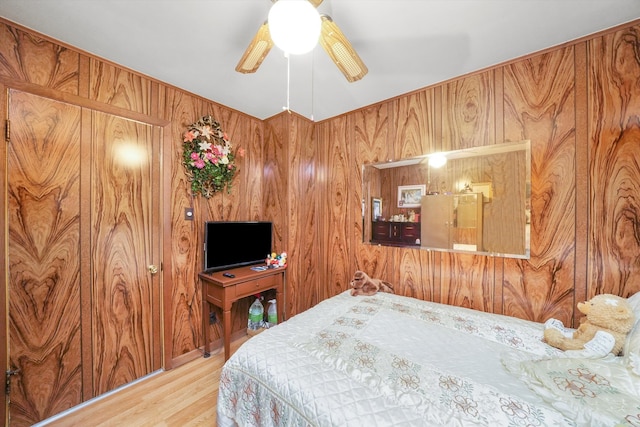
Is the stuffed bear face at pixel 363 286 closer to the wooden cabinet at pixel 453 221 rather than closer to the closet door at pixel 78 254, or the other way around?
the wooden cabinet at pixel 453 221

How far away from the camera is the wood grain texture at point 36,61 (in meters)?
1.38

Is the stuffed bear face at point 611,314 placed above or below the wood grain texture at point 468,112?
below

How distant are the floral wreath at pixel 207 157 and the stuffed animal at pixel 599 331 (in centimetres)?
267

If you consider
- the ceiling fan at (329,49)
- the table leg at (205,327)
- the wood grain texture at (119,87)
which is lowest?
the table leg at (205,327)

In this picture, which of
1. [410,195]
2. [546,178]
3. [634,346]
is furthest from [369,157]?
[634,346]

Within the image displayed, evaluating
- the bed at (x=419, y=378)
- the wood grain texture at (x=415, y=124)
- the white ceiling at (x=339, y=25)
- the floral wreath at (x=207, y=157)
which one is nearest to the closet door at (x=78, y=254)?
the floral wreath at (x=207, y=157)

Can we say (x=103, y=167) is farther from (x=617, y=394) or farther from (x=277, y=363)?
(x=617, y=394)

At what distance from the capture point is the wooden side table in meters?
2.04

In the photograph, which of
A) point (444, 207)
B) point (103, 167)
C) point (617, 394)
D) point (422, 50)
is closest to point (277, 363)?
point (617, 394)

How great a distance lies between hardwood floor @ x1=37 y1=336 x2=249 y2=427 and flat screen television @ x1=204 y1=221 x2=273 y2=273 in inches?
34.7

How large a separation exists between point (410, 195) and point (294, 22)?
1.66 metres

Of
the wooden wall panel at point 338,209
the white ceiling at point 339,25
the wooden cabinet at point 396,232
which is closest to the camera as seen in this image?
the white ceiling at point 339,25

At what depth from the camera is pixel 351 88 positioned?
6.82 feet

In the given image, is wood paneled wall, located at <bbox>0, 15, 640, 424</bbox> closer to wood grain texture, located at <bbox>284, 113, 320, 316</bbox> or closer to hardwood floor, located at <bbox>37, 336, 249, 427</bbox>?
wood grain texture, located at <bbox>284, 113, 320, 316</bbox>
